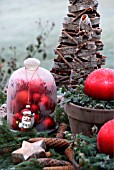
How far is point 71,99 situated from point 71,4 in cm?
68

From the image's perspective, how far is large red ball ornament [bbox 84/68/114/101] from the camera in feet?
5.18

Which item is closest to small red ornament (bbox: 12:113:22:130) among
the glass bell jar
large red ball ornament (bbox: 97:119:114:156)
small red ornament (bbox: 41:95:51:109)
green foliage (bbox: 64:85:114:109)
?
the glass bell jar

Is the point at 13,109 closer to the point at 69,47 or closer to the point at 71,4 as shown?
the point at 69,47

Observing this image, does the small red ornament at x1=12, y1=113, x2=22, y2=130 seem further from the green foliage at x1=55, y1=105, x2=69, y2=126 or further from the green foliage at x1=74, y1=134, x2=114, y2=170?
the green foliage at x1=74, y1=134, x2=114, y2=170

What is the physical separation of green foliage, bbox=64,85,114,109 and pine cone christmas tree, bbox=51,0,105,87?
8.6 inches

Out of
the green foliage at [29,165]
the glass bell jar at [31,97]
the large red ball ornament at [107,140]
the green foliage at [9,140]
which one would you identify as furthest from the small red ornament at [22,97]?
the large red ball ornament at [107,140]

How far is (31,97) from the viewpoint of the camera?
1766 mm

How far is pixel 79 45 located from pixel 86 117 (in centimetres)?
59

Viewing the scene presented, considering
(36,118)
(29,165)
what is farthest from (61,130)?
(29,165)

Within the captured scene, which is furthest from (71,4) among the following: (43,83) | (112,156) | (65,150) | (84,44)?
(112,156)

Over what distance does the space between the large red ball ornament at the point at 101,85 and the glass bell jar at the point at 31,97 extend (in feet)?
0.82

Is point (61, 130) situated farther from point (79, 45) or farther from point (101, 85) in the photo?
point (79, 45)

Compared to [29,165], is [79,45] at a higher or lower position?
higher

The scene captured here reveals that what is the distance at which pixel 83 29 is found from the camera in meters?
2.04
